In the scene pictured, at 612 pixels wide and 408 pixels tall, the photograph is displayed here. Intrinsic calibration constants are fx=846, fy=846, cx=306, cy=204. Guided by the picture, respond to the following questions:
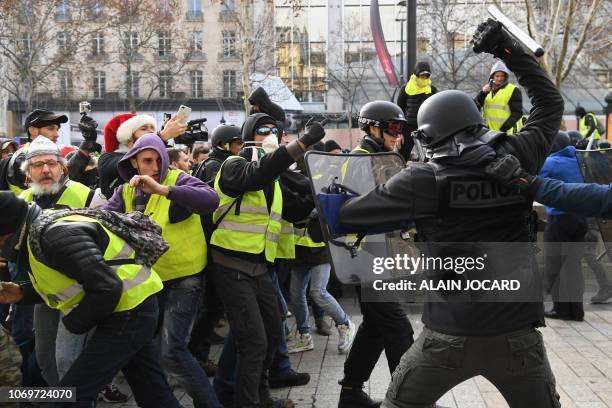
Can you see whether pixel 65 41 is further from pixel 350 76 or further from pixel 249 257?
pixel 249 257

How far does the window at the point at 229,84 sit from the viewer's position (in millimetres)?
54247

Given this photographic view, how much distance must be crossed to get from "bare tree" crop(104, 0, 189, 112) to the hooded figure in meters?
26.7

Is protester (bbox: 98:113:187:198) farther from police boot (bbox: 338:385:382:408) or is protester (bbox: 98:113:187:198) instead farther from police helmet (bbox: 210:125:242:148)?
police boot (bbox: 338:385:382:408)

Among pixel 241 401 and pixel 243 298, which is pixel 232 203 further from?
pixel 241 401

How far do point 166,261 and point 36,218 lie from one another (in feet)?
4.26

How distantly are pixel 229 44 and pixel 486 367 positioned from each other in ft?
162

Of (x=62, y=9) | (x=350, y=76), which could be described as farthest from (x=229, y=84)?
(x=62, y=9)

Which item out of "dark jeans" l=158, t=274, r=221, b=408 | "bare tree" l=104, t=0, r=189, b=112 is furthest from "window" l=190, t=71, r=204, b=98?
"dark jeans" l=158, t=274, r=221, b=408

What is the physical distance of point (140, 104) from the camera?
49469 millimetres

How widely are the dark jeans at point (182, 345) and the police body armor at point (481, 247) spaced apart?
1.82 metres

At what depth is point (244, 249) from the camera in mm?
5406

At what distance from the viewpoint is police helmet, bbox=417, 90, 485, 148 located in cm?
372

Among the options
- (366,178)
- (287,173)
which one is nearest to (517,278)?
(366,178)

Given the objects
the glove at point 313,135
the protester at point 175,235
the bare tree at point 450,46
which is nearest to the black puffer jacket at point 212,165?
the protester at point 175,235
